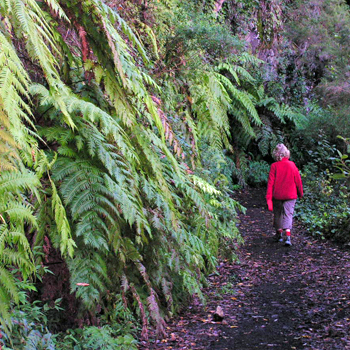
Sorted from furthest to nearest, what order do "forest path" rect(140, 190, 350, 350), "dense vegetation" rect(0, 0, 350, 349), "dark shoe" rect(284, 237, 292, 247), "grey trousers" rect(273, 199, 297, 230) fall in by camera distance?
"grey trousers" rect(273, 199, 297, 230), "dark shoe" rect(284, 237, 292, 247), "forest path" rect(140, 190, 350, 350), "dense vegetation" rect(0, 0, 350, 349)

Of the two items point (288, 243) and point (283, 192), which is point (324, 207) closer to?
point (283, 192)

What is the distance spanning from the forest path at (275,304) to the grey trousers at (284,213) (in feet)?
1.11

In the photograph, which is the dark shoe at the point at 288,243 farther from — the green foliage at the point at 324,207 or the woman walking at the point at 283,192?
the green foliage at the point at 324,207

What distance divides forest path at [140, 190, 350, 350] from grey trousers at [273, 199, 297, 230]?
34 centimetres

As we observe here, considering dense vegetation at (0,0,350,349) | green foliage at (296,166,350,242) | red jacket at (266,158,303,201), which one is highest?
dense vegetation at (0,0,350,349)

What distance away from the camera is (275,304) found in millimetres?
4324

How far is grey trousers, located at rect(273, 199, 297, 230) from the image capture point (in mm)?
6700

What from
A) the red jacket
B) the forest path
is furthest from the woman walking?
the forest path

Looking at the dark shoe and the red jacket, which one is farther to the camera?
the red jacket

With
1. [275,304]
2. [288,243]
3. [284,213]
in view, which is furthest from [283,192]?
[275,304]

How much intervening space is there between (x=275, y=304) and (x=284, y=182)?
110 inches

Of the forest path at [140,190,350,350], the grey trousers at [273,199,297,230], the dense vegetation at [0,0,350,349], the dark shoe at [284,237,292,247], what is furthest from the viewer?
the grey trousers at [273,199,297,230]

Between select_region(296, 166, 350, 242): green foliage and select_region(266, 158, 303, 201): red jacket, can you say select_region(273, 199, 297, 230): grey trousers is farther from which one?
select_region(296, 166, 350, 242): green foliage

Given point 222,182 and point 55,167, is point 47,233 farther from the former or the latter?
point 222,182
